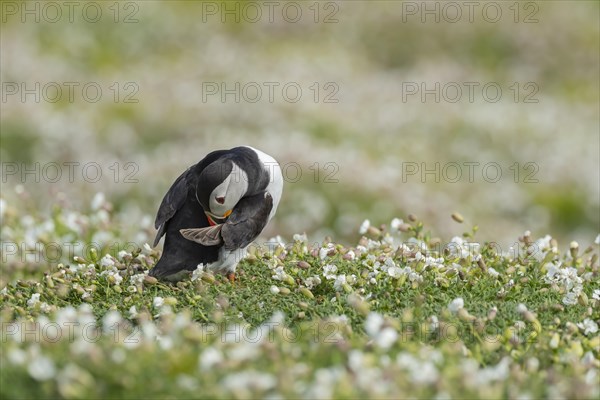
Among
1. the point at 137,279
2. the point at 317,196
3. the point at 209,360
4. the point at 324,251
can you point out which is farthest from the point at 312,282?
the point at 317,196

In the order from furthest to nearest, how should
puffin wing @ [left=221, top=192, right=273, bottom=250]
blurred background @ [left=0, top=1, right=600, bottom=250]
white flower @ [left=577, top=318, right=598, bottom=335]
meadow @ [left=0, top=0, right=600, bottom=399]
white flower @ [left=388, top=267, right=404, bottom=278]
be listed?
blurred background @ [left=0, top=1, right=600, bottom=250], puffin wing @ [left=221, top=192, right=273, bottom=250], white flower @ [left=388, top=267, right=404, bottom=278], white flower @ [left=577, top=318, right=598, bottom=335], meadow @ [left=0, top=0, right=600, bottom=399]

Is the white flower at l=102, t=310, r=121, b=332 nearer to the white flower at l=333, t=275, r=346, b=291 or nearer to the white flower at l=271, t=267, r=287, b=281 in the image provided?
the white flower at l=271, t=267, r=287, b=281

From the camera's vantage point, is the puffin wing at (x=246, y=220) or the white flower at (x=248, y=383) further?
Answer: the puffin wing at (x=246, y=220)

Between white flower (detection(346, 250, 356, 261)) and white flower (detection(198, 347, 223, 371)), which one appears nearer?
white flower (detection(198, 347, 223, 371))

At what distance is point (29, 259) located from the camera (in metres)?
8.69

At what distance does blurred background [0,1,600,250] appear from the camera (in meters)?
15.3

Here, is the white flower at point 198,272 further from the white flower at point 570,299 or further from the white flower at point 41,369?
the white flower at point 570,299

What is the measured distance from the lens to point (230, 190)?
22.1ft

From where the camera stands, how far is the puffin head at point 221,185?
6.65m

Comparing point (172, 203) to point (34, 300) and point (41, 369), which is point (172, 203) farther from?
point (41, 369)

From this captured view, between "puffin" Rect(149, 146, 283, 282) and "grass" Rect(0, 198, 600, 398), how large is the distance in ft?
0.62

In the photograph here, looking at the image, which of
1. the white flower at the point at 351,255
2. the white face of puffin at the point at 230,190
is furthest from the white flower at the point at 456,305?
the white face of puffin at the point at 230,190

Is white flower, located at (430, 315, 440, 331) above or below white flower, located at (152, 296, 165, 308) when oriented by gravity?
above

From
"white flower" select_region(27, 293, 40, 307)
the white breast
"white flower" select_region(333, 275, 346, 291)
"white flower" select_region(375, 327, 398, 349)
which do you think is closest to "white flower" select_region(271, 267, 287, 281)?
"white flower" select_region(333, 275, 346, 291)
